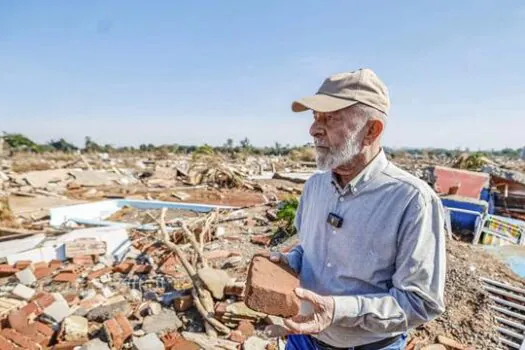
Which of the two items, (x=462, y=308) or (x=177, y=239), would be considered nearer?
(x=462, y=308)

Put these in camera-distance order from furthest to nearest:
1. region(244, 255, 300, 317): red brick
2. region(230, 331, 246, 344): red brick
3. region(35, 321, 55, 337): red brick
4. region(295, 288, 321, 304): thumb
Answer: region(35, 321, 55, 337): red brick → region(230, 331, 246, 344): red brick → region(244, 255, 300, 317): red brick → region(295, 288, 321, 304): thumb

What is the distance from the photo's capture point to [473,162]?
14070 mm

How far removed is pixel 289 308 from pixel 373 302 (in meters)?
0.32

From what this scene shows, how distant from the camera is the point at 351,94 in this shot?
1.37 metres

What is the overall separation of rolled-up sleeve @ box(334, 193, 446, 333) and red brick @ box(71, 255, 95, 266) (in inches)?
185

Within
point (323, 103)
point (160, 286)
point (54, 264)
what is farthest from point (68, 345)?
point (323, 103)

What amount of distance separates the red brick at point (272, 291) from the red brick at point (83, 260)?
4282 millimetres

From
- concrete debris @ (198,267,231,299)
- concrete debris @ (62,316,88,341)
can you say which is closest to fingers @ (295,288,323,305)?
concrete debris @ (198,267,231,299)

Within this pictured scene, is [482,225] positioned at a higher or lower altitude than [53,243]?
higher

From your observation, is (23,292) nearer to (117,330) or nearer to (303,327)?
(117,330)

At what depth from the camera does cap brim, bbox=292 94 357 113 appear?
4.46ft

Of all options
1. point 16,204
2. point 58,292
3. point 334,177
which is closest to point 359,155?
point 334,177

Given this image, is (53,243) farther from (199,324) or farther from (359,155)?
(359,155)

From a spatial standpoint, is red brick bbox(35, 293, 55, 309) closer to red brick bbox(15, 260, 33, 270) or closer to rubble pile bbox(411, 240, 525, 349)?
red brick bbox(15, 260, 33, 270)
